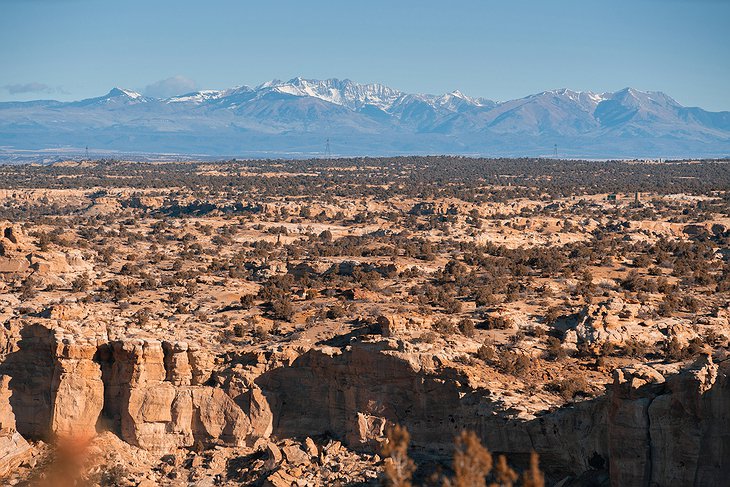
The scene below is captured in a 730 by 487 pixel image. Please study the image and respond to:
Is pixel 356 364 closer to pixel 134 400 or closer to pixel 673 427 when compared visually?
pixel 134 400

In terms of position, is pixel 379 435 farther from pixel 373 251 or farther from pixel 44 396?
pixel 373 251

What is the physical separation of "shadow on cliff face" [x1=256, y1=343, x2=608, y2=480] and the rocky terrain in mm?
59

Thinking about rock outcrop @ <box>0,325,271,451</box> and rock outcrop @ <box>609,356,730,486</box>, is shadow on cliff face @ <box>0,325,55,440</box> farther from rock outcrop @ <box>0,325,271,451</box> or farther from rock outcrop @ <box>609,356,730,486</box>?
rock outcrop @ <box>609,356,730,486</box>

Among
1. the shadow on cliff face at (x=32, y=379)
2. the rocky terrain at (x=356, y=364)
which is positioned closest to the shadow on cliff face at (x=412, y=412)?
the rocky terrain at (x=356, y=364)

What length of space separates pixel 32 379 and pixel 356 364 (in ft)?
34.0

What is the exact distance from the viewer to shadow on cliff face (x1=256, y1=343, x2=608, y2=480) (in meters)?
25.7

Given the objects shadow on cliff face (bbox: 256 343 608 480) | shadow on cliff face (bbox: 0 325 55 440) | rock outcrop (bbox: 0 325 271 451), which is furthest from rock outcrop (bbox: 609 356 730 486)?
shadow on cliff face (bbox: 0 325 55 440)

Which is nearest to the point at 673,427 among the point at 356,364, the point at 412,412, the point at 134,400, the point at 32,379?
the point at 412,412

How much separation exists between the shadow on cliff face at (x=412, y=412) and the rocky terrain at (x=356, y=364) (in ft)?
0.19

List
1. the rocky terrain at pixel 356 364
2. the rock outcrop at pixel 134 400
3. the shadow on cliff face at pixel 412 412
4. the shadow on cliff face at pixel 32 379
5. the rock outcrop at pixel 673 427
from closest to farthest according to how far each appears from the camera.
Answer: the rock outcrop at pixel 673 427 → the rocky terrain at pixel 356 364 → the shadow on cliff face at pixel 412 412 → the rock outcrop at pixel 134 400 → the shadow on cliff face at pixel 32 379

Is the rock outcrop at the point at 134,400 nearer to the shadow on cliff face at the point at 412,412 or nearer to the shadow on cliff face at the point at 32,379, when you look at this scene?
the shadow on cliff face at the point at 32,379

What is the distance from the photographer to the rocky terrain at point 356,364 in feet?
83.7

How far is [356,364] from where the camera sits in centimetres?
2970

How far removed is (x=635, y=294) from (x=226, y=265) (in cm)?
2112
